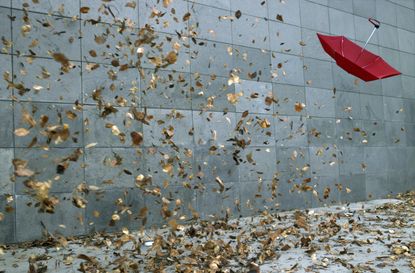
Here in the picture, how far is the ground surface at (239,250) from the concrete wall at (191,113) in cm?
41

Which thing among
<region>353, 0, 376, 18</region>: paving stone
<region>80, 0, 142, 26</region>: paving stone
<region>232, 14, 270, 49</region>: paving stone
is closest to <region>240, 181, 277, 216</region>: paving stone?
<region>232, 14, 270, 49</region>: paving stone

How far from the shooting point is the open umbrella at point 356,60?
683cm

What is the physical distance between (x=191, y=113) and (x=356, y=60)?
2.80 m

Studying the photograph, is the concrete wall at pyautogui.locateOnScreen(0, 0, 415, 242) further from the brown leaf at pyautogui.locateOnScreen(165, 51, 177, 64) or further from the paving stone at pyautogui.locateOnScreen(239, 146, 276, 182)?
the brown leaf at pyautogui.locateOnScreen(165, 51, 177, 64)

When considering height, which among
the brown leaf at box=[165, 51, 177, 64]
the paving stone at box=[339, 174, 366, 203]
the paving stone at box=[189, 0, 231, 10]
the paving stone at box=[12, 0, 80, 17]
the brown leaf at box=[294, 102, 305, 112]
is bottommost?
the paving stone at box=[339, 174, 366, 203]

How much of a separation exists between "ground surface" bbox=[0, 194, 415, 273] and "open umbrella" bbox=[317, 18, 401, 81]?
231cm

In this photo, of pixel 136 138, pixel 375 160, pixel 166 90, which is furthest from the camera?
pixel 375 160

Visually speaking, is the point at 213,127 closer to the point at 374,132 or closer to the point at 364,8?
the point at 374,132

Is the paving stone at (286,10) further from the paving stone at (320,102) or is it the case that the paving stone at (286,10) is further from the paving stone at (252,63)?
the paving stone at (320,102)

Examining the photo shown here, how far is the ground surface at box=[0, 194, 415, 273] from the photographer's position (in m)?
3.66

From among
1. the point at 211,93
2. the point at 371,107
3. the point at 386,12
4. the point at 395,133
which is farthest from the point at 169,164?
the point at 386,12

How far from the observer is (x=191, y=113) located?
617 cm

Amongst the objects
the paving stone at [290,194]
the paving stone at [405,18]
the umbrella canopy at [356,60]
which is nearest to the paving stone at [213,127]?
the paving stone at [290,194]

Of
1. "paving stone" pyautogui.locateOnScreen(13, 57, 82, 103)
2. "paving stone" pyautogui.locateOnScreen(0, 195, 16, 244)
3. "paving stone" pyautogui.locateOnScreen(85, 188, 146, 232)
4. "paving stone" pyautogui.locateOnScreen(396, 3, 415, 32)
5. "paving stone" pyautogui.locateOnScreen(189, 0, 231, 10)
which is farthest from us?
"paving stone" pyautogui.locateOnScreen(396, 3, 415, 32)
